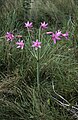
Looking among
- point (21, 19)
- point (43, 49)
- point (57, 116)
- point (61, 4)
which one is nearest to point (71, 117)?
point (57, 116)

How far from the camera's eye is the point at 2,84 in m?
2.70

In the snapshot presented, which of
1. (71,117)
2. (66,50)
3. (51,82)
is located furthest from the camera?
(66,50)

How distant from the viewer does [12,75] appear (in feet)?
9.29

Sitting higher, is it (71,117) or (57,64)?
(57,64)

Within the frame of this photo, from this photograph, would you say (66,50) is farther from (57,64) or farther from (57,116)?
(57,116)

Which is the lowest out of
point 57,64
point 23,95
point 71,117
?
point 71,117

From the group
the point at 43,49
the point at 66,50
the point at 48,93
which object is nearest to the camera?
the point at 48,93

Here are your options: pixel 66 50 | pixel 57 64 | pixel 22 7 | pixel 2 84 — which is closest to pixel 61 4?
pixel 22 7

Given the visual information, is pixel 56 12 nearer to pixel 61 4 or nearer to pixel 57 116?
pixel 61 4

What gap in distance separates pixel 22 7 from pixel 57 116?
257 cm

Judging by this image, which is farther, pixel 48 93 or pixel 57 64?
pixel 57 64

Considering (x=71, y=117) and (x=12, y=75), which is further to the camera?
(x=12, y=75)

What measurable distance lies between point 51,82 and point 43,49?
420mm

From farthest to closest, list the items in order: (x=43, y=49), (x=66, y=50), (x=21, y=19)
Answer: (x=21, y=19) < (x=66, y=50) < (x=43, y=49)
